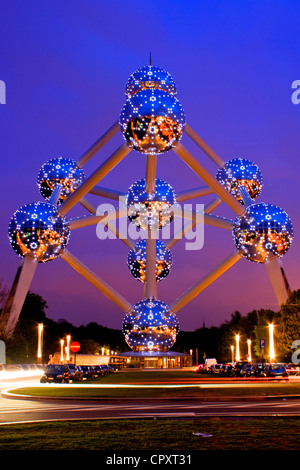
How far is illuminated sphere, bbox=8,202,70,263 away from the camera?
93.8 feet

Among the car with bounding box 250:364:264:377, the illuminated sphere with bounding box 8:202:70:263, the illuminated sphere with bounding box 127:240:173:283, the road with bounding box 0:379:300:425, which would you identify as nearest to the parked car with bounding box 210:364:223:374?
the car with bounding box 250:364:264:377

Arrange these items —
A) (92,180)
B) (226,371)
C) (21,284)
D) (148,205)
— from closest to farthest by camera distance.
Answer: (92,180), (148,205), (21,284), (226,371)

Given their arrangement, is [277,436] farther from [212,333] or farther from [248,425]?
[212,333]

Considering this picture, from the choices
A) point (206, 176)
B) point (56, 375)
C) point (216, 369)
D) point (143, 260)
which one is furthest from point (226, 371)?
point (206, 176)

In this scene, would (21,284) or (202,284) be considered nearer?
(202,284)

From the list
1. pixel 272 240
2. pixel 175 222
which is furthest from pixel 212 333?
pixel 272 240

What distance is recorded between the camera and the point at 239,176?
33.8 metres

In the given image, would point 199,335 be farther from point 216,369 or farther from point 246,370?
point 246,370

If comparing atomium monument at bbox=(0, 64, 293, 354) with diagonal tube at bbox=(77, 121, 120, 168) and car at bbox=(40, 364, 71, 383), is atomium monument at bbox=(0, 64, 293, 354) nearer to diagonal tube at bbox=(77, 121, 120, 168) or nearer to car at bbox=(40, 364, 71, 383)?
diagonal tube at bbox=(77, 121, 120, 168)

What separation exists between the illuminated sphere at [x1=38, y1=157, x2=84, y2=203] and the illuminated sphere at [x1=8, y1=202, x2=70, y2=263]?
4377mm

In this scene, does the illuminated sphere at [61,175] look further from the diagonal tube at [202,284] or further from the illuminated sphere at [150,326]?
the diagonal tube at [202,284]

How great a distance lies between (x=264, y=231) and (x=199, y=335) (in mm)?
124557

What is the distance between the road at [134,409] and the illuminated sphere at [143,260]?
16.0 meters

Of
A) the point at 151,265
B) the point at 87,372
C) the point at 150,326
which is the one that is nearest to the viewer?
the point at 150,326
